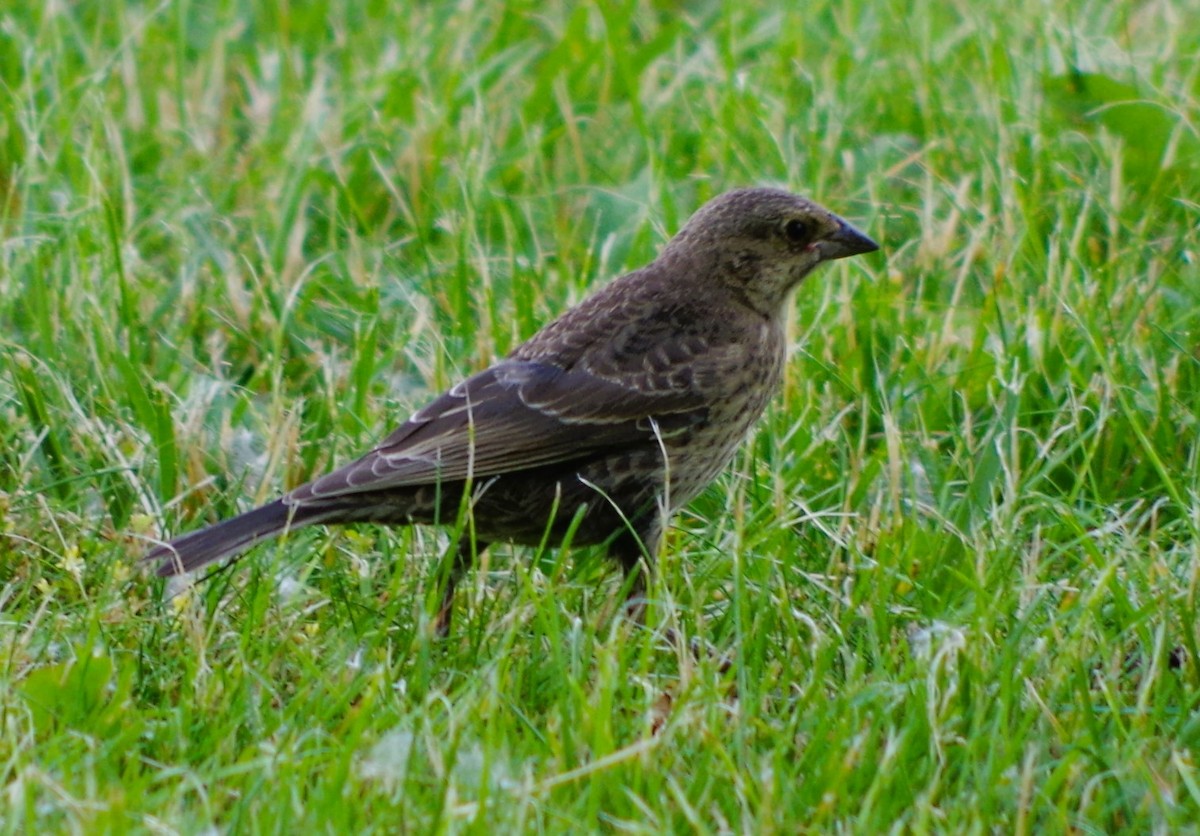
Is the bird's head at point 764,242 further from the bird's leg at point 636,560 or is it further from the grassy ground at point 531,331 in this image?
the bird's leg at point 636,560

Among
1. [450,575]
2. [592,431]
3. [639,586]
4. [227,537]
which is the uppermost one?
[227,537]

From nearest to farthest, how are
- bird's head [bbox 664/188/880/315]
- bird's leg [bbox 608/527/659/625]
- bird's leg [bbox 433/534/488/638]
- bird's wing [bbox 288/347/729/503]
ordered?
bird's leg [bbox 433/534/488/638], bird's leg [bbox 608/527/659/625], bird's wing [bbox 288/347/729/503], bird's head [bbox 664/188/880/315]

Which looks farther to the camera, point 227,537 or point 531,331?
point 531,331

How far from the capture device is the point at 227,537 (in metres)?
3.97

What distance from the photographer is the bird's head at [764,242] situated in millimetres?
4762

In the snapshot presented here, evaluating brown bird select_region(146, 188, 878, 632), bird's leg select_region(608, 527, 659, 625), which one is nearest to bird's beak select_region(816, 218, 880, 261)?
brown bird select_region(146, 188, 878, 632)

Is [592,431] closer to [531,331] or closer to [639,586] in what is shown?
[639,586]

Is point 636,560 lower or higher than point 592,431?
lower

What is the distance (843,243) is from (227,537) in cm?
172

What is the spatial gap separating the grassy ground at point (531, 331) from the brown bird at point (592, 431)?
0.41 ft

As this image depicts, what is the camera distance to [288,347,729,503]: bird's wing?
4254 mm

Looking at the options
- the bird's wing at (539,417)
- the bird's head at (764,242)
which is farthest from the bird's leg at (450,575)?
the bird's head at (764,242)

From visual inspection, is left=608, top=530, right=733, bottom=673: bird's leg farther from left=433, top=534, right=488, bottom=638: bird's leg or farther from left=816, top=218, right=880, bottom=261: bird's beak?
left=816, top=218, right=880, bottom=261: bird's beak

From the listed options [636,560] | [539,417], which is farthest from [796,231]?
[636,560]
